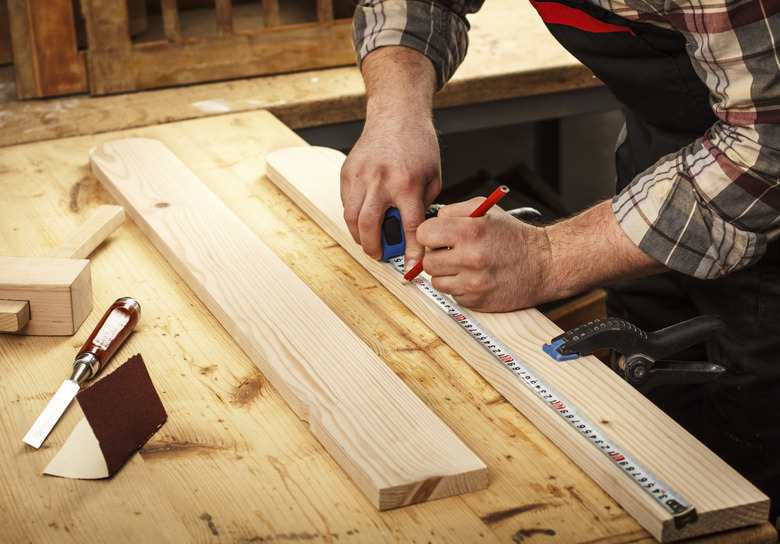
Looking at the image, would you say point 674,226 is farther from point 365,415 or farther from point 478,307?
point 365,415

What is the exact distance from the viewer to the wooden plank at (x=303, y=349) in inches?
34.1

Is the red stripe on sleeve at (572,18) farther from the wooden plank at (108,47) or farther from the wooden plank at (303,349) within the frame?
the wooden plank at (108,47)

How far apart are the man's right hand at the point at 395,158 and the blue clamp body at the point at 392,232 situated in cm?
1

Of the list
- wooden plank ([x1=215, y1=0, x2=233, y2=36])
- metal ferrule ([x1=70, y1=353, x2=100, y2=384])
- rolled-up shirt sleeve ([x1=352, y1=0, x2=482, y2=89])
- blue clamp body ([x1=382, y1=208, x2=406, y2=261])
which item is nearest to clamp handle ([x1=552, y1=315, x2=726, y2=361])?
blue clamp body ([x1=382, y1=208, x2=406, y2=261])

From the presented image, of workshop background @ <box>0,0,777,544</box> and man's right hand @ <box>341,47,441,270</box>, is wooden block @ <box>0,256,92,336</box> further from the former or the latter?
man's right hand @ <box>341,47,441,270</box>

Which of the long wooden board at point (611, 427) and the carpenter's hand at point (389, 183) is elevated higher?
the carpenter's hand at point (389, 183)

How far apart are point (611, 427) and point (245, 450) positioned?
0.43m

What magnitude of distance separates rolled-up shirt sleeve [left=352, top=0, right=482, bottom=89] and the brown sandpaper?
0.89m

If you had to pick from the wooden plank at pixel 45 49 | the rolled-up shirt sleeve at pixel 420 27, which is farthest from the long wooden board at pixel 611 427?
the wooden plank at pixel 45 49

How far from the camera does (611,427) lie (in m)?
0.93

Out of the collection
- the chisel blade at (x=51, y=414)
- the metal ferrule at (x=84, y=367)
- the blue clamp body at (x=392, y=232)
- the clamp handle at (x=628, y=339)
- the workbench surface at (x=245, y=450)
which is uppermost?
the blue clamp body at (x=392, y=232)

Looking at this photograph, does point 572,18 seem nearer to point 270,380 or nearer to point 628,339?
point 628,339

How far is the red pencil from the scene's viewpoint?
1134mm

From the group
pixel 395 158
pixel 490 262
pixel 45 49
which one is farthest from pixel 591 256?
pixel 45 49
